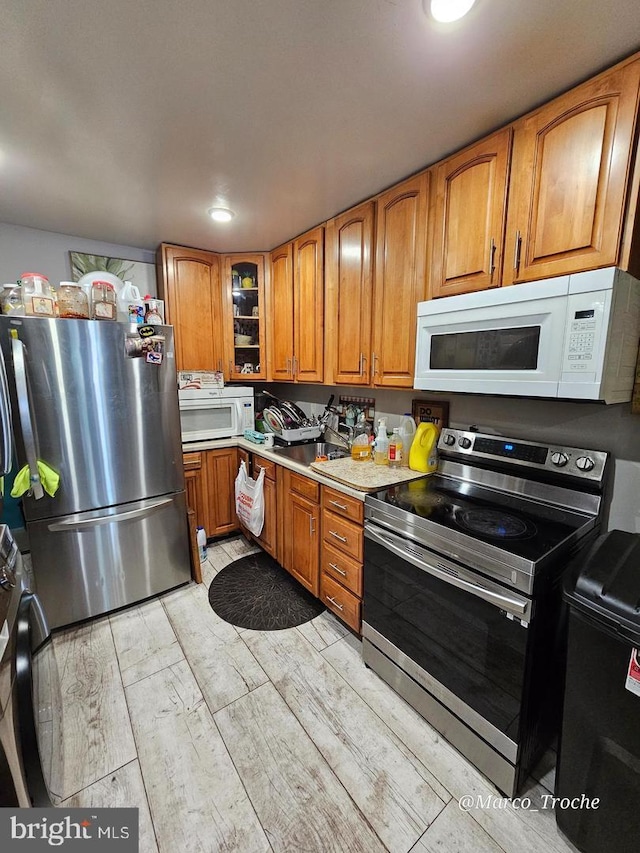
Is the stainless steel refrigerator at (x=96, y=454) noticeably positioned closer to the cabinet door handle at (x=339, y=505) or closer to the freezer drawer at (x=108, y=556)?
the freezer drawer at (x=108, y=556)

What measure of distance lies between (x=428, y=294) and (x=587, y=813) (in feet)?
6.13

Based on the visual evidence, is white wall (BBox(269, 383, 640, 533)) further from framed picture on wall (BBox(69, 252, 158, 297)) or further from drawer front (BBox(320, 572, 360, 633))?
framed picture on wall (BBox(69, 252, 158, 297))

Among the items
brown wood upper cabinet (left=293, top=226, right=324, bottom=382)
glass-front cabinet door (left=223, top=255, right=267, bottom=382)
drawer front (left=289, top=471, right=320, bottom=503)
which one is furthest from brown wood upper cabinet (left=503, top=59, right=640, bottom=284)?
glass-front cabinet door (left=223, top=255, right=267, bottom=382)

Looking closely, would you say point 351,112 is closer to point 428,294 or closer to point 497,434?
point 428,294

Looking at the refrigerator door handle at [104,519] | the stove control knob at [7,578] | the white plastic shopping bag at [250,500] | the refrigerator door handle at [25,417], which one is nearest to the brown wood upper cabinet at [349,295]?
the white plastic shopping bag at [250,500]

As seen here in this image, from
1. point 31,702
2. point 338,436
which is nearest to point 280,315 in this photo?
point 338,436

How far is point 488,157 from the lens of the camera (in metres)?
1.38

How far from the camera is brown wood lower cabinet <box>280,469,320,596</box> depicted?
1.94 metres

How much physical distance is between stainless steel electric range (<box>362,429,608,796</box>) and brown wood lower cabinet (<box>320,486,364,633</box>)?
3.1 inches

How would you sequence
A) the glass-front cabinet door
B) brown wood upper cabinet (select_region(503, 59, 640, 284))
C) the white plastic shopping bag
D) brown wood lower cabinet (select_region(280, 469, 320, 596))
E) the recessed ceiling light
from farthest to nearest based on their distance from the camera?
the glass-front cabinet door
the white plastic shopping bag
the recessed ceiling light
brown wood lower cabinet (select_region(280, 469, 320, 596))
brown wood upper cabinet (select_region(503, 59, 640, 284))

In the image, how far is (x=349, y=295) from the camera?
6.82 feet

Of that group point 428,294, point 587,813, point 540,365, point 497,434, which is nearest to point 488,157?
point 428,294

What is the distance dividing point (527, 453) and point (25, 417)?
2331 mm

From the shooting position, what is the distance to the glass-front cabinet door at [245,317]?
110 inches
